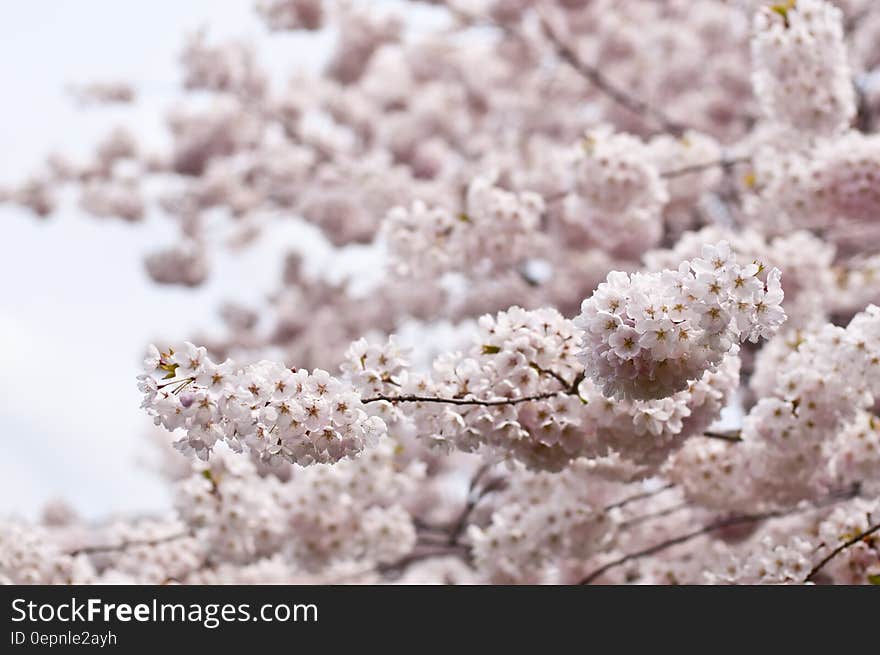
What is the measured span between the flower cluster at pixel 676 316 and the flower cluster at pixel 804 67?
6.26ft

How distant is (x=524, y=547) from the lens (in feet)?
12.5

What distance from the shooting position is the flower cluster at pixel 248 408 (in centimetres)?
229

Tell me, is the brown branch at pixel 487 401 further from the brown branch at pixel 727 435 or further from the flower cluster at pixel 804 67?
the flower cluster at pixel 804 67

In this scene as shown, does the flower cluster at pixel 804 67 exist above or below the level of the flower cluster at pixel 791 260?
above

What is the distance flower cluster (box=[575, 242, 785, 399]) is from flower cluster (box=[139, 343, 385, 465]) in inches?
25.6

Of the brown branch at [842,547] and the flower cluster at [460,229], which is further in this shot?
the flower cluster at [460,229]

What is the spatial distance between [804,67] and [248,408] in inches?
108

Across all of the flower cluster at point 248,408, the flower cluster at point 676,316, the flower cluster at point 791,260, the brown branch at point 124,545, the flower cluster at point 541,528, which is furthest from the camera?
the flower cluster at point 791,260

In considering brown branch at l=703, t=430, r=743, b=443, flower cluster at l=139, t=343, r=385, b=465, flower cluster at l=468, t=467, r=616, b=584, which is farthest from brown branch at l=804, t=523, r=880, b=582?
flower cluster at l=139, t=343, r=385, b=465

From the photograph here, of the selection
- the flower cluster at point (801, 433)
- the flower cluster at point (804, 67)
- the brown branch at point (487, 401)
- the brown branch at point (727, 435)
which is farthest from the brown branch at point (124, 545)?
the flower cluster at point (804, 67)

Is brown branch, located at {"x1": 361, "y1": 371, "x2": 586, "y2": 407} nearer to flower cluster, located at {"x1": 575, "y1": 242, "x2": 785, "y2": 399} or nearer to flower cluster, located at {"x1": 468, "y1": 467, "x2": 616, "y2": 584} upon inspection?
flower cluster, located at {"x1": 575, "y1": 242, "x2": 785, "y2": 399}

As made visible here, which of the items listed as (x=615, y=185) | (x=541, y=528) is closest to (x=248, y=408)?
(x=541, y=528)
